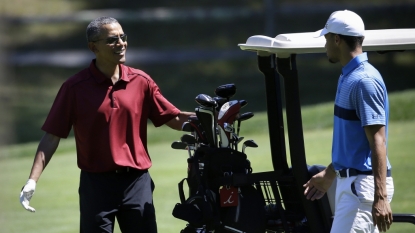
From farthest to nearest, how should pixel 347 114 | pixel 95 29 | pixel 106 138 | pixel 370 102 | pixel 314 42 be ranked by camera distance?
pixel 95 29 → pixel 106 138 → pixel 314 42 → pixel 347 114 → pixel 370 102

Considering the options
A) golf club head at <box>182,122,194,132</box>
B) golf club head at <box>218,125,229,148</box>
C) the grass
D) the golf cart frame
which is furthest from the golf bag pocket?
the grass

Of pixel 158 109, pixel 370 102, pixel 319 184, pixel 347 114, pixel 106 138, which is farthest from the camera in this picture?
pixel 158 109

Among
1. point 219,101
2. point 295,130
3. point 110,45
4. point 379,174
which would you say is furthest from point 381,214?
point 110,45

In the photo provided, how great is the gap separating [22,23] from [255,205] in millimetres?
24609

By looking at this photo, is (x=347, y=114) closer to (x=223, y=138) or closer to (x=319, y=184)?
(x=319, y=184)

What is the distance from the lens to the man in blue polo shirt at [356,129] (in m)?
3.38

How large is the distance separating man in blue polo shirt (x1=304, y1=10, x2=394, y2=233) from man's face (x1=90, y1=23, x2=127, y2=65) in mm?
1121

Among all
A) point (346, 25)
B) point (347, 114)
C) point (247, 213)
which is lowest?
point (247, 213)

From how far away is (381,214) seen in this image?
328 centimetres

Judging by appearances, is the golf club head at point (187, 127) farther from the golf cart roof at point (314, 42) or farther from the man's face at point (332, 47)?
the man's face at point (332, 47)

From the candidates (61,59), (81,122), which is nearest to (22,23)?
(61,59)

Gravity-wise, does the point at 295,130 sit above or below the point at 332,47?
below

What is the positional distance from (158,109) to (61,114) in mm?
546

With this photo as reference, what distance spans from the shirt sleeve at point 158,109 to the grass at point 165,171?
1.15 metres
